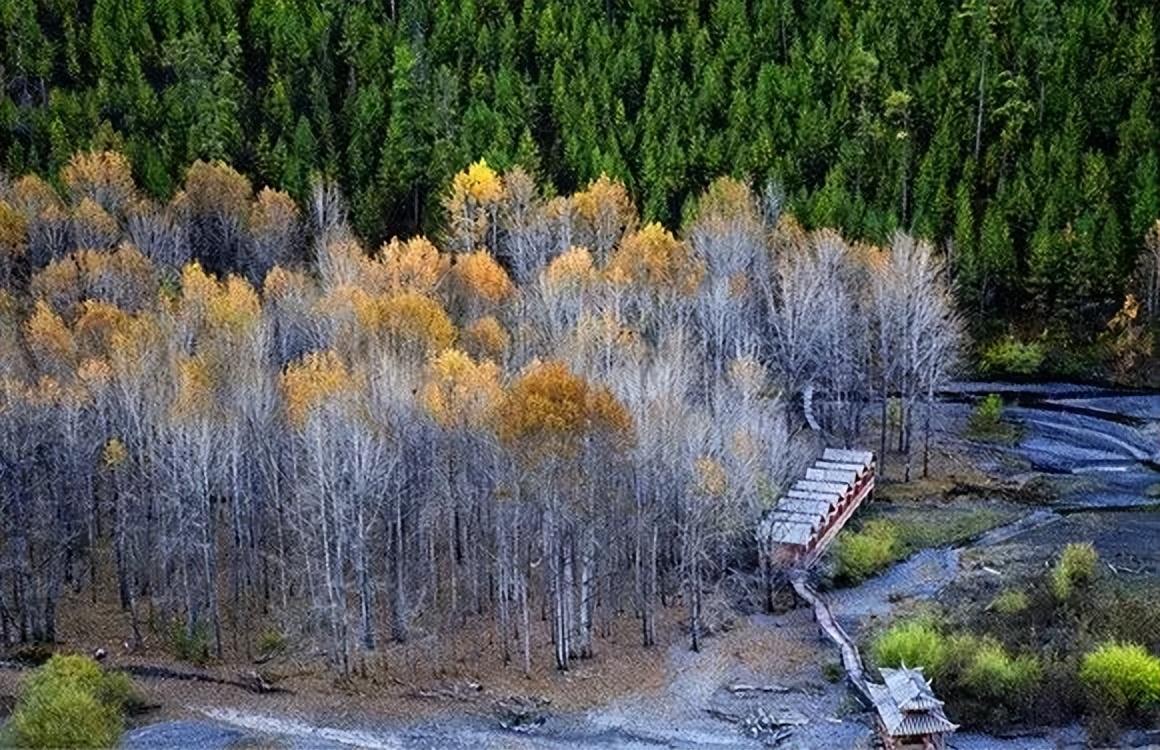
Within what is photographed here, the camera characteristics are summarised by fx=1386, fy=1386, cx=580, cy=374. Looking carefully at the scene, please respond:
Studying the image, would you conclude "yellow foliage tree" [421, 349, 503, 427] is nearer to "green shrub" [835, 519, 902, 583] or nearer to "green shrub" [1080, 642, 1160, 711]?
"green shrub" [835, 519, 902, 583]

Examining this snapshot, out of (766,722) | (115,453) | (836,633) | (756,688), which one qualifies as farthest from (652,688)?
(115,453)

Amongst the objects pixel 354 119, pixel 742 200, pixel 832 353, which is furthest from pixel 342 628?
pixel 354 119

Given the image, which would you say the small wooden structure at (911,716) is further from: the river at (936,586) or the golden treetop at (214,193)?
the golden treetop at (214,193)

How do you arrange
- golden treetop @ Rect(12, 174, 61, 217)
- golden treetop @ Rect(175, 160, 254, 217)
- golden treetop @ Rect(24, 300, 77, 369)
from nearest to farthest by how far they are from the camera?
1. golden treetop @ Rect(24, 300, 77, 369)
2. golden treetop @ Rect(12, 174, 61, 217)
3. golden treetop @ Rect(175, 160, 254, 217)

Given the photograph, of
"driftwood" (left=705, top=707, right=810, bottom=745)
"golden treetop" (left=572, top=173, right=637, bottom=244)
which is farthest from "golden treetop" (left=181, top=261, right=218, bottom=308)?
"driftwood" (left=705, top=707, right=810, bottom=745)

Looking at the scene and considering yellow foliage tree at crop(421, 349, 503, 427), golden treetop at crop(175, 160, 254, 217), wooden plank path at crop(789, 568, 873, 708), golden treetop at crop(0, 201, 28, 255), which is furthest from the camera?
golden treetop at crop(175, 160, 254, 217)

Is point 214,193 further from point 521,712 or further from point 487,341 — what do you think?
point 521,712

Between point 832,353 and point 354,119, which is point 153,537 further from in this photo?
point 354,119
